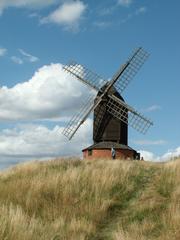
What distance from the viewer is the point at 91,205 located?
13531mm

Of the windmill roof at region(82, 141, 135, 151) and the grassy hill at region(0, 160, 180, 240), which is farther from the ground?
the windmill roof at region(82, 141, 135, 151)

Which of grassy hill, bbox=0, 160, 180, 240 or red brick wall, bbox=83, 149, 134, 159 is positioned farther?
red brick wall, bbox=83, 149, 134, 159

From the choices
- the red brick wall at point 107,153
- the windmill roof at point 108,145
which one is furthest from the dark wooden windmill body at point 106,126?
the red brick wall at point 107,153

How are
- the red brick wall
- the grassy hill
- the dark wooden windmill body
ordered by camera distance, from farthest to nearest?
the red brick wall
the dark wooden windmill body
the grassy hill

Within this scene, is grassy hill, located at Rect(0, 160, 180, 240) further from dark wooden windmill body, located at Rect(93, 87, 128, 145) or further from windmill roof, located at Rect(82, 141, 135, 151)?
windmill roof, located at Rect(82, 141, 135, 151)

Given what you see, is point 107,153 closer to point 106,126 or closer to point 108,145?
point 108,145

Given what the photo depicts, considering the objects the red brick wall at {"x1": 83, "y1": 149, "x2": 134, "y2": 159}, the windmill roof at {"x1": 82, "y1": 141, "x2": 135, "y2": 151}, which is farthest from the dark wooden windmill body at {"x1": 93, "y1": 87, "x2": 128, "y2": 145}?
the red brick wall at {"x1": 83, "y1": 149, "x2": 134, "y2": 159}

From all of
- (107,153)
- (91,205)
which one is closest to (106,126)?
(107,153)

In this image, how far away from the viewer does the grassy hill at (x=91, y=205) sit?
995cm

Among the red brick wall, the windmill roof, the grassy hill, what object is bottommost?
the grassy hill

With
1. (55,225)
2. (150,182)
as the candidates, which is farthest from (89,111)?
(55,225)

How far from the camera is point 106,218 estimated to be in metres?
13.0

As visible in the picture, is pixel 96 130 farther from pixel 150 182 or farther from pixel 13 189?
pixel 13 189

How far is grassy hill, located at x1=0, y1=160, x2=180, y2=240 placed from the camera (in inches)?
392
